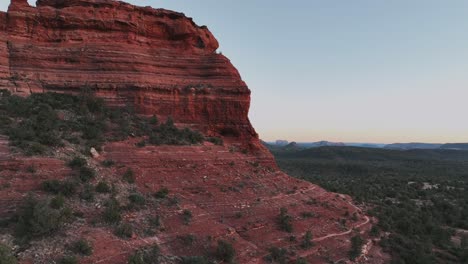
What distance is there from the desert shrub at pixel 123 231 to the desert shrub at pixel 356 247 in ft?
32.7

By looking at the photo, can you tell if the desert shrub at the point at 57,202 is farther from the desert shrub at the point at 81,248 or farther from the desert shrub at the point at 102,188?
the desert shrub at the point at 81,248

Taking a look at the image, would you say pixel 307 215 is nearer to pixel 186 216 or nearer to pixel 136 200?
pixel 186 216

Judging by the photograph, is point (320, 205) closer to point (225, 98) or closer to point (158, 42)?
point (225, 98)

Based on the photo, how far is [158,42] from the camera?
2259cm

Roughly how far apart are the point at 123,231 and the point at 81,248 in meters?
1.62

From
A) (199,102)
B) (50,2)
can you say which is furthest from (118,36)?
(199,102)

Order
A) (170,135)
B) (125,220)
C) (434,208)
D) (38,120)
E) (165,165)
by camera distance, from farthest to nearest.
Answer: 1. (434,208)
2. (170,135)
3. (165,165)
4. (38,120)
5. (125,220)

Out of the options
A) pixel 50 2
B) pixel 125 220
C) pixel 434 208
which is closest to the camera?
pixel 125 220

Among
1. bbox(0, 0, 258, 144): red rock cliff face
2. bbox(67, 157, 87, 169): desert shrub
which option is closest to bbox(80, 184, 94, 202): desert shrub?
bbox(67, 157, 87, 169): desert shrub

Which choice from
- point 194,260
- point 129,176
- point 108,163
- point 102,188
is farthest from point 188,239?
point 108,163

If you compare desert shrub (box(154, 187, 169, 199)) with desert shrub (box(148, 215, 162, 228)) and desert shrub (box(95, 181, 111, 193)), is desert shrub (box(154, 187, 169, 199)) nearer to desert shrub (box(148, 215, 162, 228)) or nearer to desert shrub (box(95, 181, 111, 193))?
desert shrub (box(148, 215, 162, 228))

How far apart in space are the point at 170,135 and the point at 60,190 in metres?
7.52

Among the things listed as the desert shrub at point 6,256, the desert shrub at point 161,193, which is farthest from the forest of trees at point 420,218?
the desert shrub at point 6,256

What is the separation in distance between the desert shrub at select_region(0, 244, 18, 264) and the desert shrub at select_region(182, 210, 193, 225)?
594 centimetres
